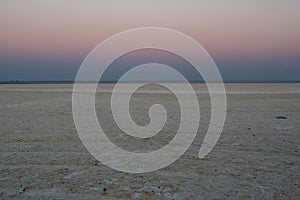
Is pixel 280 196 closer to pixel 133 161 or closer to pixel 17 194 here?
pixel 133 161

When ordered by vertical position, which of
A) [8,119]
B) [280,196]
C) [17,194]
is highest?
[280,196]

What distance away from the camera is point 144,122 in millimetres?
12844

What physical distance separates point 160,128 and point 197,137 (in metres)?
2.02

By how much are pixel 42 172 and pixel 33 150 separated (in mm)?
1996

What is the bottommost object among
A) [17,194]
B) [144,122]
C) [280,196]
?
[144,122]

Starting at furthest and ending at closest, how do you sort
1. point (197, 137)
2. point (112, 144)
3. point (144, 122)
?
point (144, 122) → point (197, 137) → point (112, 144)

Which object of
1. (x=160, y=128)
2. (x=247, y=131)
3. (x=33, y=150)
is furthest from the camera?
(x=160, y=128)

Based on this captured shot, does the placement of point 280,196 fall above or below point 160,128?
above

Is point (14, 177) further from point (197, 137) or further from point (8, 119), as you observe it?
point (8, 119)

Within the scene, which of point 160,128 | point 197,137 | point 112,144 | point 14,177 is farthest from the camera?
point 160,128

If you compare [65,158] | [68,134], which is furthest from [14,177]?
[68,134]

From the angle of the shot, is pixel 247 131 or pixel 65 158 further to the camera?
pixel 247 131

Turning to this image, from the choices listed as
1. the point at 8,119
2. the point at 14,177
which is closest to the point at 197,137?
the point at 14,177

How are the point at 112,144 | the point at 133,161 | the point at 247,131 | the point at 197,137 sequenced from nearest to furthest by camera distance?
the point at 133,161 → the point at 112,144 → the point at 197,137 → the point at 247,131
